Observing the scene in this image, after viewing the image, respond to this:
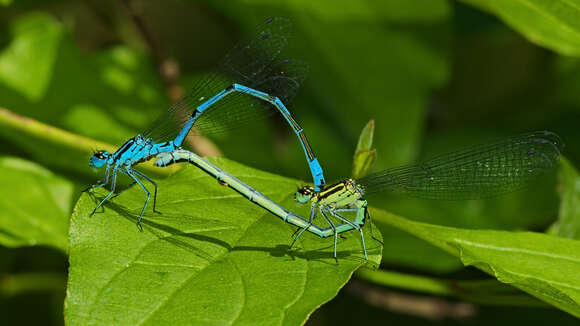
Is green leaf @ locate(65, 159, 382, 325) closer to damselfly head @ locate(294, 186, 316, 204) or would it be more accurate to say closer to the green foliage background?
the green foliage background

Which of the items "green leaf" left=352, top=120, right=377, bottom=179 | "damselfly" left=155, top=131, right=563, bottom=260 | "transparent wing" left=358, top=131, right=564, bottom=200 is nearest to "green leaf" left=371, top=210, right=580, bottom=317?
"green leaf" left=352, top=120, right=377, bottom=179

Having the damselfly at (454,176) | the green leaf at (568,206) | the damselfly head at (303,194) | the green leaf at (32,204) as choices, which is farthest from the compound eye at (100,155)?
the green leaf at (568,206)

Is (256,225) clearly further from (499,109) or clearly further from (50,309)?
(499,109)

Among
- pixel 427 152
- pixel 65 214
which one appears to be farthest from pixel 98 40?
pixel 427 152

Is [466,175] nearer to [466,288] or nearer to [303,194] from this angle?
[466,288]

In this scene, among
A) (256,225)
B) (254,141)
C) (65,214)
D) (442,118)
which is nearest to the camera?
(256,225)

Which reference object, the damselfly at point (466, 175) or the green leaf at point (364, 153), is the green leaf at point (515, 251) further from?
the damselfly at point (466, 175)
